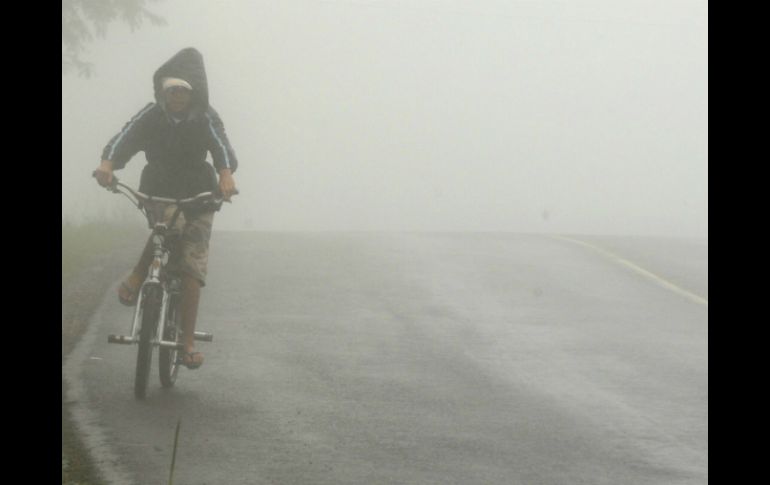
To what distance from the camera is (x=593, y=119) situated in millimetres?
71625

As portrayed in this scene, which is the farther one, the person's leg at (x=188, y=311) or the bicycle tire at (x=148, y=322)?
the person's leg at (x=188, y=311)

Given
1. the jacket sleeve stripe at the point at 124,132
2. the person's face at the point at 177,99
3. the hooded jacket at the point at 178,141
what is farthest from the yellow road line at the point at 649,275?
the jacket sleeve stripe at the point at 124,132

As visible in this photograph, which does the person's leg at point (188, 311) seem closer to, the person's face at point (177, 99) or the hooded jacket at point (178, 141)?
the hooded jacket at point (178, 141)

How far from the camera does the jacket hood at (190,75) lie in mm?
9367

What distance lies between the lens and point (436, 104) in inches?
2904

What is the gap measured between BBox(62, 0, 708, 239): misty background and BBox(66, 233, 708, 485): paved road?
111ft

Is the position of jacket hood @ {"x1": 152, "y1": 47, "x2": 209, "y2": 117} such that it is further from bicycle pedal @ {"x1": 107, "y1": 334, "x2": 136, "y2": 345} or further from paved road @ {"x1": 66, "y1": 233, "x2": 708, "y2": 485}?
paved road @ {"x1": 66, "y1": 233, "x2": 708, "y2": 485}

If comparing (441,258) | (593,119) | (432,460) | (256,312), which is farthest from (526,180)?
(432,460)

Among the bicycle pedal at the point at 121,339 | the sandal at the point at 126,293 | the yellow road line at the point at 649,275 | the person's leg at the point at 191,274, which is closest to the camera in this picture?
the bicycle pedal at the point at 121,339

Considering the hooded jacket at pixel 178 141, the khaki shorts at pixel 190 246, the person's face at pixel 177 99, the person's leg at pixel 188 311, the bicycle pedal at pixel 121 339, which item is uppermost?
the person's face at pixel 177 99

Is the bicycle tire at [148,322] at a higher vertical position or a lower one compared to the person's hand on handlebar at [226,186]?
lower

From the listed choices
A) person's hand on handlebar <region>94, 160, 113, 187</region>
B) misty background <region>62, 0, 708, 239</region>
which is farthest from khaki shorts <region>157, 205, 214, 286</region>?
misty background <region>62, 0, 708, 239</region>
